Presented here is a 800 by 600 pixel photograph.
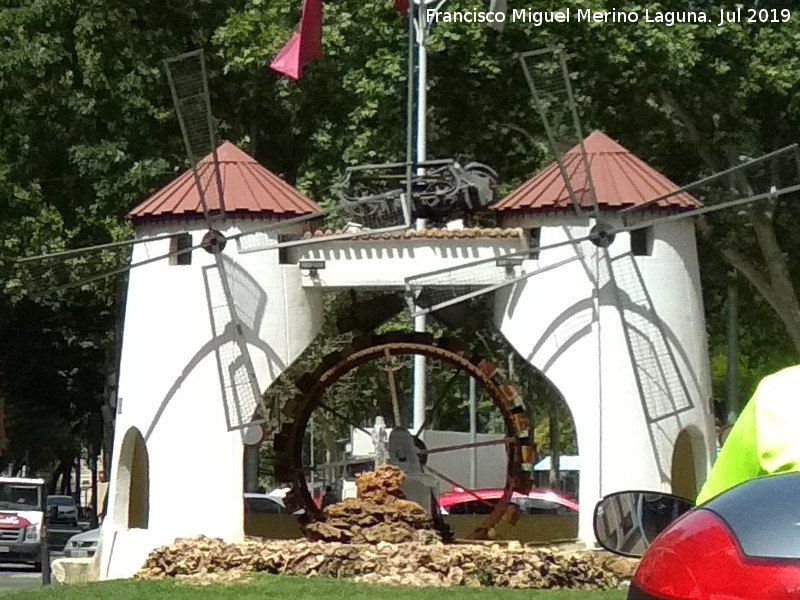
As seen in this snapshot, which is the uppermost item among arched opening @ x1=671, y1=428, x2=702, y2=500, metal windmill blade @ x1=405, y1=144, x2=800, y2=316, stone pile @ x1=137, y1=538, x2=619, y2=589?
metal windmill blade @ x1=405, y1=144, x2=800, y2=316

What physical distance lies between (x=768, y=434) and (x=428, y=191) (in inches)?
668

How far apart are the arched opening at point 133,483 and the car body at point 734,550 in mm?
18404

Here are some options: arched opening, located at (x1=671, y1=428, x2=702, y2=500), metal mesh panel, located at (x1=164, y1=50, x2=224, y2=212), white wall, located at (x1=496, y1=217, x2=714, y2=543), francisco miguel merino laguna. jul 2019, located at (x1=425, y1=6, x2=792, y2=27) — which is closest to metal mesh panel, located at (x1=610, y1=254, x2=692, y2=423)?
white wall, located at (x1=496, y1=217, x2=714, y2=543)

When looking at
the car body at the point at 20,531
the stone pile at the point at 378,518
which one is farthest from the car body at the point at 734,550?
the car body at the point at 20,531

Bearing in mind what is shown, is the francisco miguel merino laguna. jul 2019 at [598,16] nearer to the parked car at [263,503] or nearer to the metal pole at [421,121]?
the metal pole at [421,121]

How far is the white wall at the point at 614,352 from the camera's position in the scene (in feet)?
65.2

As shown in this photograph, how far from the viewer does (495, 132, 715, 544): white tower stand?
1989 centimetres

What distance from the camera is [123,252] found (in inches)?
1147

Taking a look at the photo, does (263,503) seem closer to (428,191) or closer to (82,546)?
(82,546)

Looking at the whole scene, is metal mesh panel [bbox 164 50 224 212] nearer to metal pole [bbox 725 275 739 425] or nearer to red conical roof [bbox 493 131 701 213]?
red conical roof [bbox 493 131 701 213]

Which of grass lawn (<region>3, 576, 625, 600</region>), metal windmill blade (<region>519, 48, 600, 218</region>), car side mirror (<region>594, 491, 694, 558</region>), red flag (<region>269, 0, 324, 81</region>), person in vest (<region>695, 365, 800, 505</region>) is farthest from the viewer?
red flag (<region>269, 0, 324, 81</region>)

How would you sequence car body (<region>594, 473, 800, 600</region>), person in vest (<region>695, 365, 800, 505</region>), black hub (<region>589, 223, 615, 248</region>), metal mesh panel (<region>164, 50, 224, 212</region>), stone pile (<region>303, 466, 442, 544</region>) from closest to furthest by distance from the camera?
1. car body (<region>594, 473, 800, 600</region>)
2. person in vest (<region>695, 365, 800, 505</region>)
3. stone pile (<region>303, 466, 442, 544</region>)
4. black hub (<region>589, 223, 615, 248</region>)
5. metal mesh panel (<region>164, 50, 224, 212</region>)

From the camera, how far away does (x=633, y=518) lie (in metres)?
4.18

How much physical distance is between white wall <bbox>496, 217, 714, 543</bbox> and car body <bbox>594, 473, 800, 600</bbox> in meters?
16.8
